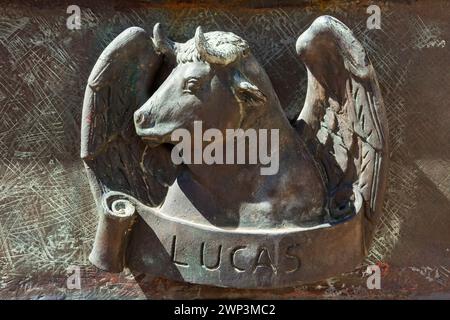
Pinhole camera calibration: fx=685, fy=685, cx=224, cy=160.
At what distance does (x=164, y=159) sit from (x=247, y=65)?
54cm

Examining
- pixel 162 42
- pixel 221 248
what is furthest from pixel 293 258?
pixel 162 42

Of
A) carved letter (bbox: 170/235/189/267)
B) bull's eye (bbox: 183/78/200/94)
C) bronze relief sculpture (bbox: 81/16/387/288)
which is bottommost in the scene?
carved letter (bbox: 170/235/189/267)

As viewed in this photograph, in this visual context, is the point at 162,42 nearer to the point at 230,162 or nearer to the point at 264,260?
the point at 230,162

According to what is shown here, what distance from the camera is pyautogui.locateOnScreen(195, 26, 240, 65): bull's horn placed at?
2.64 meters

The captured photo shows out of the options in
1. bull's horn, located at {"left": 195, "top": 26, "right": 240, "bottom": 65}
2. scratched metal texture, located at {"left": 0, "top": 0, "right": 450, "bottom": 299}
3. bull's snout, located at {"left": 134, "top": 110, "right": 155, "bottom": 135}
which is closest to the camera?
bull's horn, located at {"left": 195, "top": 26, "right": 240, "bottom": 65}

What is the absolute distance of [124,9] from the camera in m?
3.03

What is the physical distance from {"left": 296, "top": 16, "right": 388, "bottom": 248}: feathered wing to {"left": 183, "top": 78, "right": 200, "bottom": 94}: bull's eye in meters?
0.49

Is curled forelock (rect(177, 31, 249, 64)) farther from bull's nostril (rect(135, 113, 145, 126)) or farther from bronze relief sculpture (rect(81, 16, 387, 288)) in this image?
bull's nostril (rect(135, 113, 145, 126))

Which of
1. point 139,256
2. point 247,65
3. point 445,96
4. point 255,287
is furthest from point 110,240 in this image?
point 445,96

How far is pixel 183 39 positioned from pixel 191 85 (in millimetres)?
417

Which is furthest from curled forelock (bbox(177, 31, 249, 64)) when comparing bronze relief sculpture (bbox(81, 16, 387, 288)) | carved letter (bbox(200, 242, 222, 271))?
carved letter (bbox(200, 242, 222, 271))

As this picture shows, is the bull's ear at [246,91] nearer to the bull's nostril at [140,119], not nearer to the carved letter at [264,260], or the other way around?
the bull's nostril at [140,119]

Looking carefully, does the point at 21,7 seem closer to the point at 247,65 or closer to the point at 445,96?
the point at 247,65

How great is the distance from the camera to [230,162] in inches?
111
